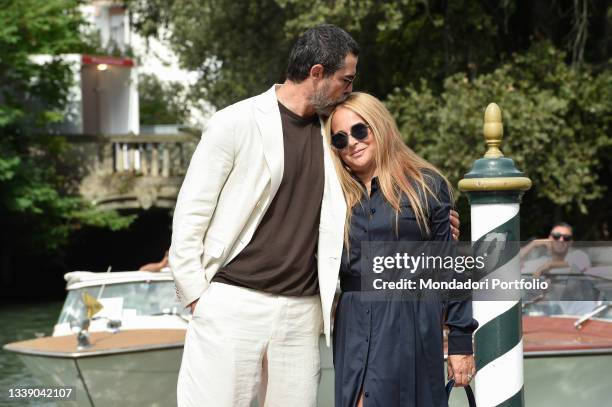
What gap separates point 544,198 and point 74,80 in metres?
14.8

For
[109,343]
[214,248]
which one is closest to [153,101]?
[109,343]

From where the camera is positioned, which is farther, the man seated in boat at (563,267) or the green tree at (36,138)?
the green tree at (36,138)

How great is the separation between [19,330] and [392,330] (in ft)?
57.6

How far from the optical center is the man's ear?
3846 millimetres

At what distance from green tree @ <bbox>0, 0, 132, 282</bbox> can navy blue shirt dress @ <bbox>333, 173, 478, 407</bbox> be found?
22633mm

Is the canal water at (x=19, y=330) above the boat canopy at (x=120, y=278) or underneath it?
underneath

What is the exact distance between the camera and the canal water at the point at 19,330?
10.3 metres

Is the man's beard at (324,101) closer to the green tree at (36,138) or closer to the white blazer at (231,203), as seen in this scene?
the white blazer at (231,203)

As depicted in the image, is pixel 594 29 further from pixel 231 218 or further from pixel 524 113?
pixel 231 218

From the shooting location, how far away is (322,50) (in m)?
3.83

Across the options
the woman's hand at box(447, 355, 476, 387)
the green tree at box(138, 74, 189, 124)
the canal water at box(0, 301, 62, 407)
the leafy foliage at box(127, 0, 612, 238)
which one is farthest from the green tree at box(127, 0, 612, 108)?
the green tree at box(138, 74, 189, 124)

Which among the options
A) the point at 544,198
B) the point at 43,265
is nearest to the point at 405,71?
the point at 544,198

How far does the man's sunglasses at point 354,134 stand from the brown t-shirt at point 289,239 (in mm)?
91

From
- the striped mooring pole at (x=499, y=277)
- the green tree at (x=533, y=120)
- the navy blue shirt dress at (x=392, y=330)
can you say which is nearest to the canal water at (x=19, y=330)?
the striped mooring pole at (x=499, y=277)
